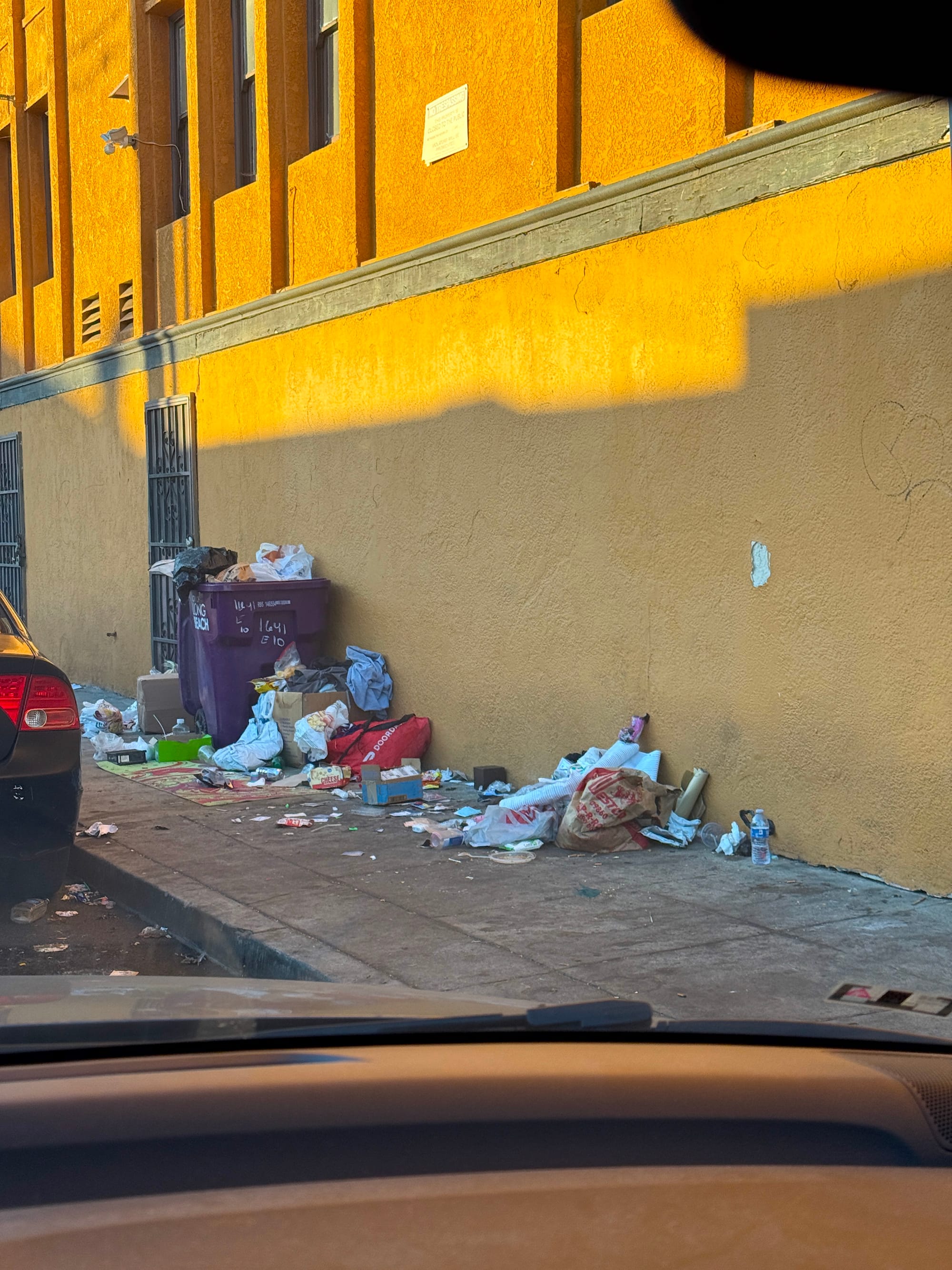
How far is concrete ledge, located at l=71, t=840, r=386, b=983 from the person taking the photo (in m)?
5.10

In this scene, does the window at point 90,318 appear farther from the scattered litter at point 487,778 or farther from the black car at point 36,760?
the black car at point 36,760

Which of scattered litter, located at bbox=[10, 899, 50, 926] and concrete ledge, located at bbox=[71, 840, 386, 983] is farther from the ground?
concrete ledge, located at bbox=[71, 840, 386, 983]

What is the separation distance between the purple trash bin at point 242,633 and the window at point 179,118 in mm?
5035

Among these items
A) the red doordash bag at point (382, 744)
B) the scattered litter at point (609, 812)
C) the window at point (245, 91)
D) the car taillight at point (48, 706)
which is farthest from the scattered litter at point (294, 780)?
the window at point (245, 91)

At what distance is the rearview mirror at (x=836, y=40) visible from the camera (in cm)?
342

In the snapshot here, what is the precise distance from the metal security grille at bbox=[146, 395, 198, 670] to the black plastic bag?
1844 mm

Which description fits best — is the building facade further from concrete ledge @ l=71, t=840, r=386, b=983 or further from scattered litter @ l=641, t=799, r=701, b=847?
concrete ledge @ l=71, t=840, r=386, b=983

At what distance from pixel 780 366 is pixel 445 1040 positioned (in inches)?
209

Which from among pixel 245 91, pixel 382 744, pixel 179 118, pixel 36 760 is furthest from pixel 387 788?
pixel 179 118

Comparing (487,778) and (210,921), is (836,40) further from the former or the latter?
(487,778)

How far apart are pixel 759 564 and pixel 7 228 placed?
573 inches

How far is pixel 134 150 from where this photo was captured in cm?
1332

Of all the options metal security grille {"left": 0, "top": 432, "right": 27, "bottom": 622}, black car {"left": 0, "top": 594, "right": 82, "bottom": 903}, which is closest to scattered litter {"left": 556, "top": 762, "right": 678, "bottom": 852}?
black car {"left": 0, "top": 594, "right": 82, "bottom": 903}

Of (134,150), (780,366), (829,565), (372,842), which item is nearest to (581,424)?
(780,366)
